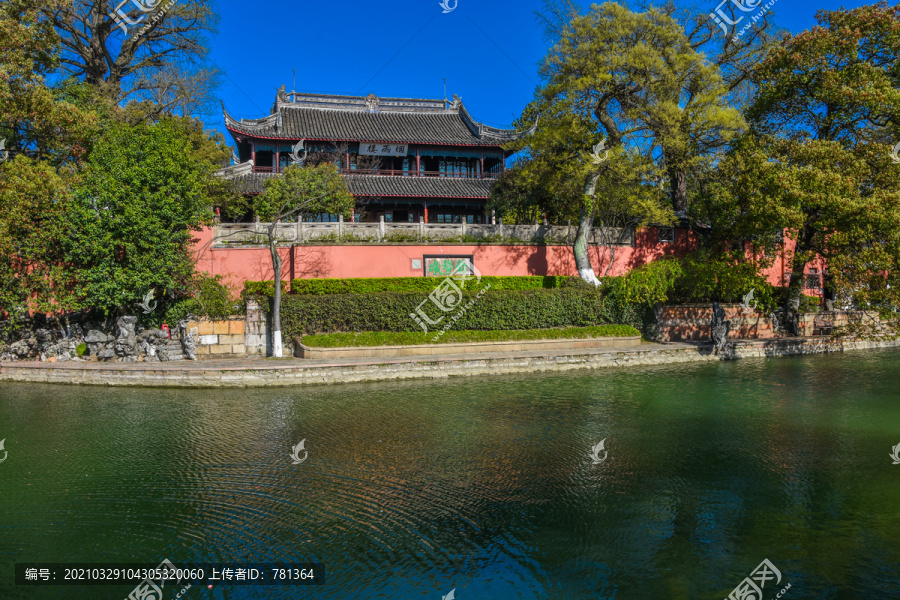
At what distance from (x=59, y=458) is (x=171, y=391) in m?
4.74

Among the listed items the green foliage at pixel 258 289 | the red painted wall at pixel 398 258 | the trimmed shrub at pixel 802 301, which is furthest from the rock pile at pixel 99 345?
the trimmed shrub at pixel 802 301

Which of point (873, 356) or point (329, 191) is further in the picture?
point (329, 191)

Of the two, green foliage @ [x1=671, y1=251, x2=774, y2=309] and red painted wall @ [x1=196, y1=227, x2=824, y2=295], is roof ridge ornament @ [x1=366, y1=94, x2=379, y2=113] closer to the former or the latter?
red painted wall @ [x1=196, y1=227, x2=824, y2=295]

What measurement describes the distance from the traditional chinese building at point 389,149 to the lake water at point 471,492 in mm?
14139

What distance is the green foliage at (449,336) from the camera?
15.3 metres

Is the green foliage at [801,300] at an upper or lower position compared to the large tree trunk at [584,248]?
lower

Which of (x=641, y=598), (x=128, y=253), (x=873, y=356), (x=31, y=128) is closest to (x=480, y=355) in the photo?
(x=128, y=253)

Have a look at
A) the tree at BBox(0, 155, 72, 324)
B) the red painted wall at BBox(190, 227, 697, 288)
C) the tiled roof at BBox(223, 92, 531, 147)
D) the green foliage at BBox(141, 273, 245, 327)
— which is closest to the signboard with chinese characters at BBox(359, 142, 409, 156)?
the tiled roof at BBox(223, 92, 531, 147)

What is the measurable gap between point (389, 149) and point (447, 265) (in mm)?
9389

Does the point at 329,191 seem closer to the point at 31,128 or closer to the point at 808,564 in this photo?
the point at 31,128

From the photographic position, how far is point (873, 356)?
17500 millimetres

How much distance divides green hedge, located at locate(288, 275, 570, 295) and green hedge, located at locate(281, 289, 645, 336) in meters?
0.73

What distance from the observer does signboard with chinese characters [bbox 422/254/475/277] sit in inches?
740

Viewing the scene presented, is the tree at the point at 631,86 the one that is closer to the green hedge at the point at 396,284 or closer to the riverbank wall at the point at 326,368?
the green hedge at the point at 396,284
